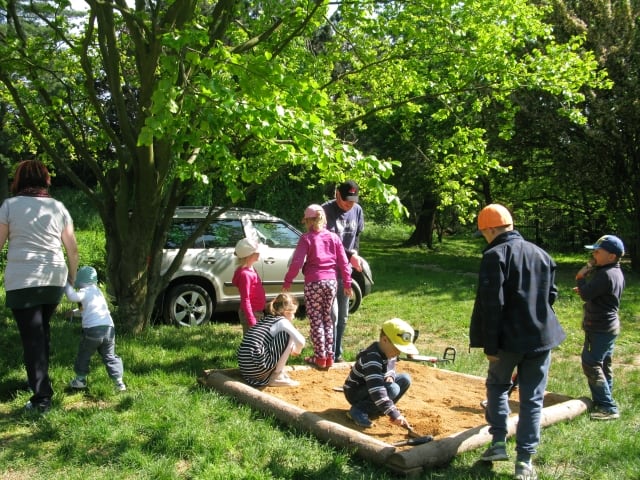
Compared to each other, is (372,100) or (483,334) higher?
(372,100)

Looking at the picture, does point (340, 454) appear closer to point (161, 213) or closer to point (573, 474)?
point (573, 474)

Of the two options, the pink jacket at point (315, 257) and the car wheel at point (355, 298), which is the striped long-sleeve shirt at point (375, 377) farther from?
the car wheel at point (355, 298)

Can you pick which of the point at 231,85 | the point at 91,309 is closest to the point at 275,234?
the point at 231,85

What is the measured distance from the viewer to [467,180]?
1012 centimetres

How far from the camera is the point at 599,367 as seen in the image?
5062 mm

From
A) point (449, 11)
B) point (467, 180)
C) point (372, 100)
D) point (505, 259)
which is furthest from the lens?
point (467, 180)

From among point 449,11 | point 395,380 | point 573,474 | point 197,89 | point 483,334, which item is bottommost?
point 573,474

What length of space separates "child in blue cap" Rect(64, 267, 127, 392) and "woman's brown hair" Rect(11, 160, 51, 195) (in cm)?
91

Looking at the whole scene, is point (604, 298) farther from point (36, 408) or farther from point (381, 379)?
point (36, 408)

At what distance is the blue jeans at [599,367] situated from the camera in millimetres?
5031

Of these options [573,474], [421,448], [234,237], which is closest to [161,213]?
[234,237]

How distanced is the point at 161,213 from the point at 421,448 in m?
5.30

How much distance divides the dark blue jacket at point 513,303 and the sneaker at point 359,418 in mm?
1153

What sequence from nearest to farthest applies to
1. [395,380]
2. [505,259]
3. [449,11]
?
[505,259] → [395,380] → [449,11]
